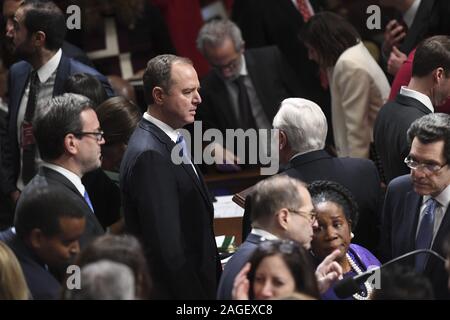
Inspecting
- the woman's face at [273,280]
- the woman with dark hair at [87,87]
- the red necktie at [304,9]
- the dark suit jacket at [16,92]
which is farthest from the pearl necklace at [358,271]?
the red necktie at [304,9]

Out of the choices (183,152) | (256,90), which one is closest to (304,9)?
(256,90)

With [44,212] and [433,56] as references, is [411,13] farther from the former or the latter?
[44,212]

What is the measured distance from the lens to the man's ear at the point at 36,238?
3.93m

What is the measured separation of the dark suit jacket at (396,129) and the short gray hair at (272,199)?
1.21 meters

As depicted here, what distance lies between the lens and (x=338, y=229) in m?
4.33

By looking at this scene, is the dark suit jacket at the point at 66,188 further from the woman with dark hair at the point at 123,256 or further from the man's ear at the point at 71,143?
the woman with dark hair at the point at 123,256

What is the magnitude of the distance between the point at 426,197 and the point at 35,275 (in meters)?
1.65

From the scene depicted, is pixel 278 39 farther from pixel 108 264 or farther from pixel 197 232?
pixel 108 264

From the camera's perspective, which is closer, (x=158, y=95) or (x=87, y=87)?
(x=158, y=95)

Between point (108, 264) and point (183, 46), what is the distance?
4.54 m

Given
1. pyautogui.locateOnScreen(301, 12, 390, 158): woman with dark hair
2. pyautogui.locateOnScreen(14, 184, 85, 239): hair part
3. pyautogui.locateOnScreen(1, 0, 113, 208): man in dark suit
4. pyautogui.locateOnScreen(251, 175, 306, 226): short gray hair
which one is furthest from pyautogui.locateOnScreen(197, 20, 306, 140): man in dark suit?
pyautogui.locateOnScreen(14, 184, 85, 239): hair part

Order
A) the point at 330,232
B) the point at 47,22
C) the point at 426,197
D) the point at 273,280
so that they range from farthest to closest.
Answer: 1. the point at 47,22
2. the point at 426,197
3. the point at 330,232
4. the point at 273,280
